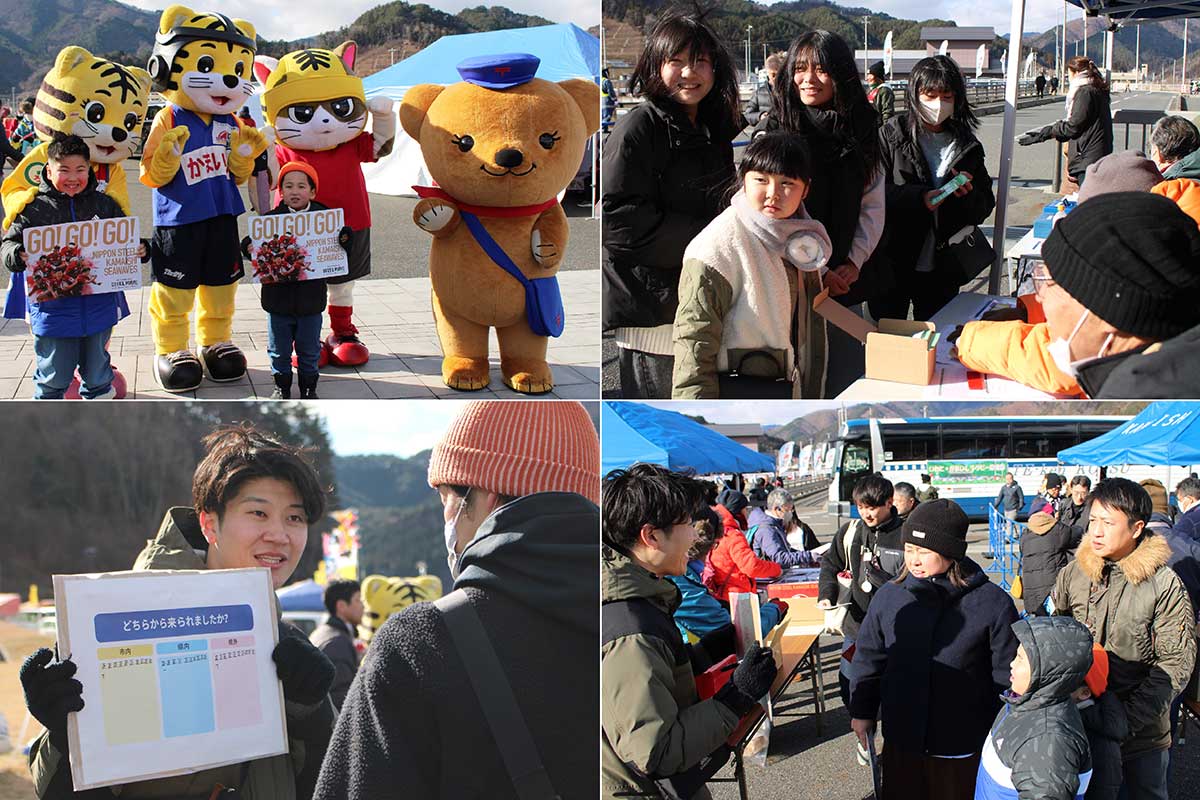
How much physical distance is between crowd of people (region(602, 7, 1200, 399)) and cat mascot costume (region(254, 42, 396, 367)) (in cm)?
130

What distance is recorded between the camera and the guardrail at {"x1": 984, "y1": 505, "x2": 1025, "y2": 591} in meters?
2.64

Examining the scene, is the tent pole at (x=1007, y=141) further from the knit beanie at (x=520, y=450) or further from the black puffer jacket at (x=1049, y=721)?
the knit beanie at (x=520, y=450)

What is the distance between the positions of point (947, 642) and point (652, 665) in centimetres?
82

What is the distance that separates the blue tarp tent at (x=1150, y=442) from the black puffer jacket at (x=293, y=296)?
237 cm

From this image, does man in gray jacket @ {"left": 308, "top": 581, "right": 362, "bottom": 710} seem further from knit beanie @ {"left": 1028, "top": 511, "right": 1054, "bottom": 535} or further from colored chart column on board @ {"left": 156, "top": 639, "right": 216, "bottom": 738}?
knit beanie @ {"left": 1028, "top": 511, "right": 1054, "bottom": 535}

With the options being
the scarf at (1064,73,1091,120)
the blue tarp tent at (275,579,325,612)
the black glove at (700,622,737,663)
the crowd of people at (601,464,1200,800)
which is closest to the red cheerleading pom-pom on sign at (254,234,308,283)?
the blue tarp tent at (275,579,325,612)

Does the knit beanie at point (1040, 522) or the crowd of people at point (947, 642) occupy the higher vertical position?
the knit beanie at point (1040, 522)

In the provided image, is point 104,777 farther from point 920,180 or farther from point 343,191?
point 920,180

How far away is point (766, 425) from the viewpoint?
2.58 m

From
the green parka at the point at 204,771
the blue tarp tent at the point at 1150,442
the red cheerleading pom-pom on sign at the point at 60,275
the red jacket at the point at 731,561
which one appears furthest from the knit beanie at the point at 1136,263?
the red cheerleading pom-pom on sign at the point at 60,275

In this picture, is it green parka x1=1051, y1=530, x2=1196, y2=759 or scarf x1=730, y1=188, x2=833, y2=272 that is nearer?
scarf x1=730, y1=188, x2=833, y2=272

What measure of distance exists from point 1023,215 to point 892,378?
2702mm

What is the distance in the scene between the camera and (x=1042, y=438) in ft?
8.21

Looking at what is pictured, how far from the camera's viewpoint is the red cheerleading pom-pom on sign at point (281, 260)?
335cm
